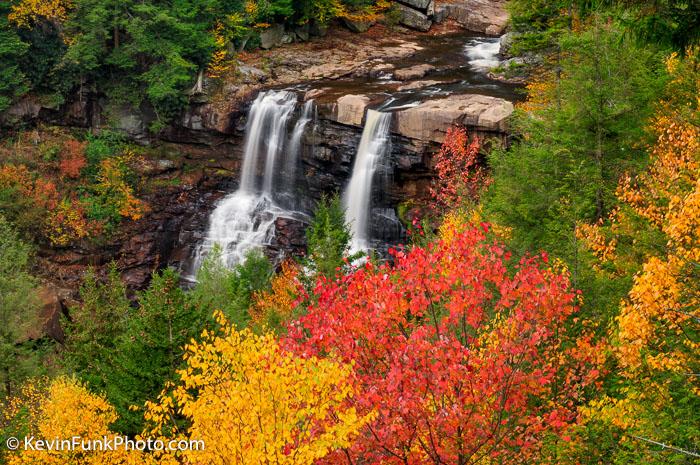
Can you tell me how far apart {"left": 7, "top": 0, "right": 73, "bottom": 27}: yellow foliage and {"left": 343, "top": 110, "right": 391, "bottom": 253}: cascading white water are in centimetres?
2125

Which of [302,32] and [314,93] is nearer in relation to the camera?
[314,93]

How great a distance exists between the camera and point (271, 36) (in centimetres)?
4522

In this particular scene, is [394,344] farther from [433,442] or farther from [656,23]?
[656,23]

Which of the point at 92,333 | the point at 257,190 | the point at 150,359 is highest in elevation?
the point at 150,359

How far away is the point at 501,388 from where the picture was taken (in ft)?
30.6

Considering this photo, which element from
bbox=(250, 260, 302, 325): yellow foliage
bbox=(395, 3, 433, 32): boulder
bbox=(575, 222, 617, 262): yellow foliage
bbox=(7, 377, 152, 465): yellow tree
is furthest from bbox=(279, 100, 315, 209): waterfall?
bbox=(575, 222, 617, 262): yellow foliage

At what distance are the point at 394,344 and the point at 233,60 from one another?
3454 centimetres

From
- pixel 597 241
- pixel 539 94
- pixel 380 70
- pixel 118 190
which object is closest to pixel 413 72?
pixel 380 70

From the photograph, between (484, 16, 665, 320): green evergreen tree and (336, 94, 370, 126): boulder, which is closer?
(484, 16, 665, 320): green evergreen tree

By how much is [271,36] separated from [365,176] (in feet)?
59.4

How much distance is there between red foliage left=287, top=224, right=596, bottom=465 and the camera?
914cm

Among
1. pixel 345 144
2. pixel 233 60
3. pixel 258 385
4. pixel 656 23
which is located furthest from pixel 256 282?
pixel 656 23

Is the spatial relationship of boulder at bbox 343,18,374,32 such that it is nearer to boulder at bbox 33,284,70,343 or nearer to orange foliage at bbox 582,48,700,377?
boulder at bbox 33,284,70,343

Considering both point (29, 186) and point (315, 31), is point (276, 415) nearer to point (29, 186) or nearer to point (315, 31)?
point (29, 186)
